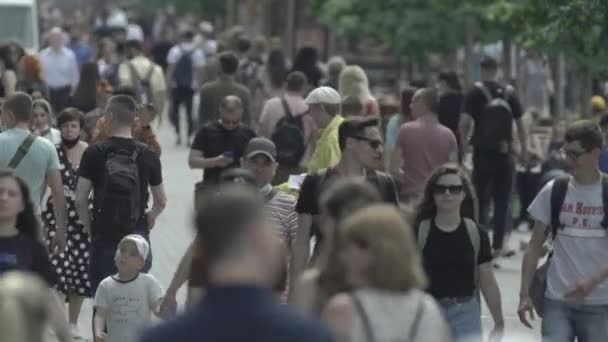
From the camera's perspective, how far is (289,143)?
15.7 meters

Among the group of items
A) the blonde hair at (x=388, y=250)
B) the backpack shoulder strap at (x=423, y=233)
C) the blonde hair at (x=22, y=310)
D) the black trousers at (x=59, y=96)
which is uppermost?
the blonde hair at (x=22, y=310)

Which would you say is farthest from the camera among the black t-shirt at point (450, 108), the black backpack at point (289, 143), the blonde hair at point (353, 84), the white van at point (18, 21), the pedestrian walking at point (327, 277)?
the white van at point (18, 21)

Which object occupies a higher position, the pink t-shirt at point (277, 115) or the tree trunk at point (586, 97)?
the pink t-shirt at point (277, 115)

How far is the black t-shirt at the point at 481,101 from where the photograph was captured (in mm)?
17797

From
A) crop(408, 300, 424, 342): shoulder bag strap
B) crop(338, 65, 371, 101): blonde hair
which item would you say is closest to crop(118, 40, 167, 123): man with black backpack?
crop(338, 65, 371, 101): blonde hair

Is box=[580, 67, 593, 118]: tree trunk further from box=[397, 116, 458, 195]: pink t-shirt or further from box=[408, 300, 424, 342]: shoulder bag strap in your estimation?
box=[408, 300, 424, 342]: shoulder bag strap

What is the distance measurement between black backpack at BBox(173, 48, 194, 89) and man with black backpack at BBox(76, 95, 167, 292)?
57.1 ft

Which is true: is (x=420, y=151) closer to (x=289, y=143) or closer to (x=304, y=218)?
(x=289, y=143)

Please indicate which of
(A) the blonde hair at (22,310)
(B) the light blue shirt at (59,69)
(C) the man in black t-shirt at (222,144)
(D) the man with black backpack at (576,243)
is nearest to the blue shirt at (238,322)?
(A) the blonde hair at (22,310)

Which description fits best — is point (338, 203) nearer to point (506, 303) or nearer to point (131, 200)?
point (131, 200)

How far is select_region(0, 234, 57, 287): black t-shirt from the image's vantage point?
30.1 ft

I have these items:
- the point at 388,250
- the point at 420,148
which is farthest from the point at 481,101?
the point at 388,250

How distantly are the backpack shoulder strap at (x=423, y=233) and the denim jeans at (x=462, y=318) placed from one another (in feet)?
0.92

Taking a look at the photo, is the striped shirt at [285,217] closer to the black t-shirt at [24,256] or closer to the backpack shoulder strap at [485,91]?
the black t-shirt at [24,256]
